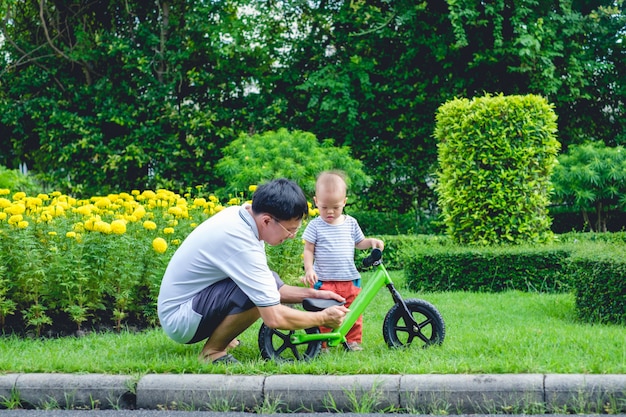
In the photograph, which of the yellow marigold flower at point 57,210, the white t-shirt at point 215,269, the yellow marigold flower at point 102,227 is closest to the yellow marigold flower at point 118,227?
the yellow marigold flower at point 102,227

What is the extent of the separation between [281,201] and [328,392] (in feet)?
3.44

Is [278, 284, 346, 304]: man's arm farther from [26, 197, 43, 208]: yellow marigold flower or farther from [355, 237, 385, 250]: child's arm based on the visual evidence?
[26, 197, 43, 208]: yellow marigold flower

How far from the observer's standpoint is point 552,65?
11.3 m

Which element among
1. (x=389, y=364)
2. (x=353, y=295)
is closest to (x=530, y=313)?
(x=353, y=295)

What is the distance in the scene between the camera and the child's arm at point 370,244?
15.0ft

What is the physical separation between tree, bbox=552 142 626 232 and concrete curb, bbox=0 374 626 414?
7.60 m

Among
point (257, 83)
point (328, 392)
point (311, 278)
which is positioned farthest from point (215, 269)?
point (257, 83)

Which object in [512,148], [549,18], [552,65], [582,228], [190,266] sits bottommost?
[582,228]

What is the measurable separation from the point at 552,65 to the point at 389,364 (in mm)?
8799

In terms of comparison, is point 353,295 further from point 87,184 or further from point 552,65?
point 87,184

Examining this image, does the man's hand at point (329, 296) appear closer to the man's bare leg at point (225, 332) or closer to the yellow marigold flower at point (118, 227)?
Answer: the man's bare leg at point (225, 332)

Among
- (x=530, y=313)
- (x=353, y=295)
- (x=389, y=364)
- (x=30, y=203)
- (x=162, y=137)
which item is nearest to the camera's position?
(x=389, y=364)

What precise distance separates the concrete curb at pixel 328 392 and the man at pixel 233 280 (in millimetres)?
366

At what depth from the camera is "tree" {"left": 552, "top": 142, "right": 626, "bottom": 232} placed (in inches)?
417
